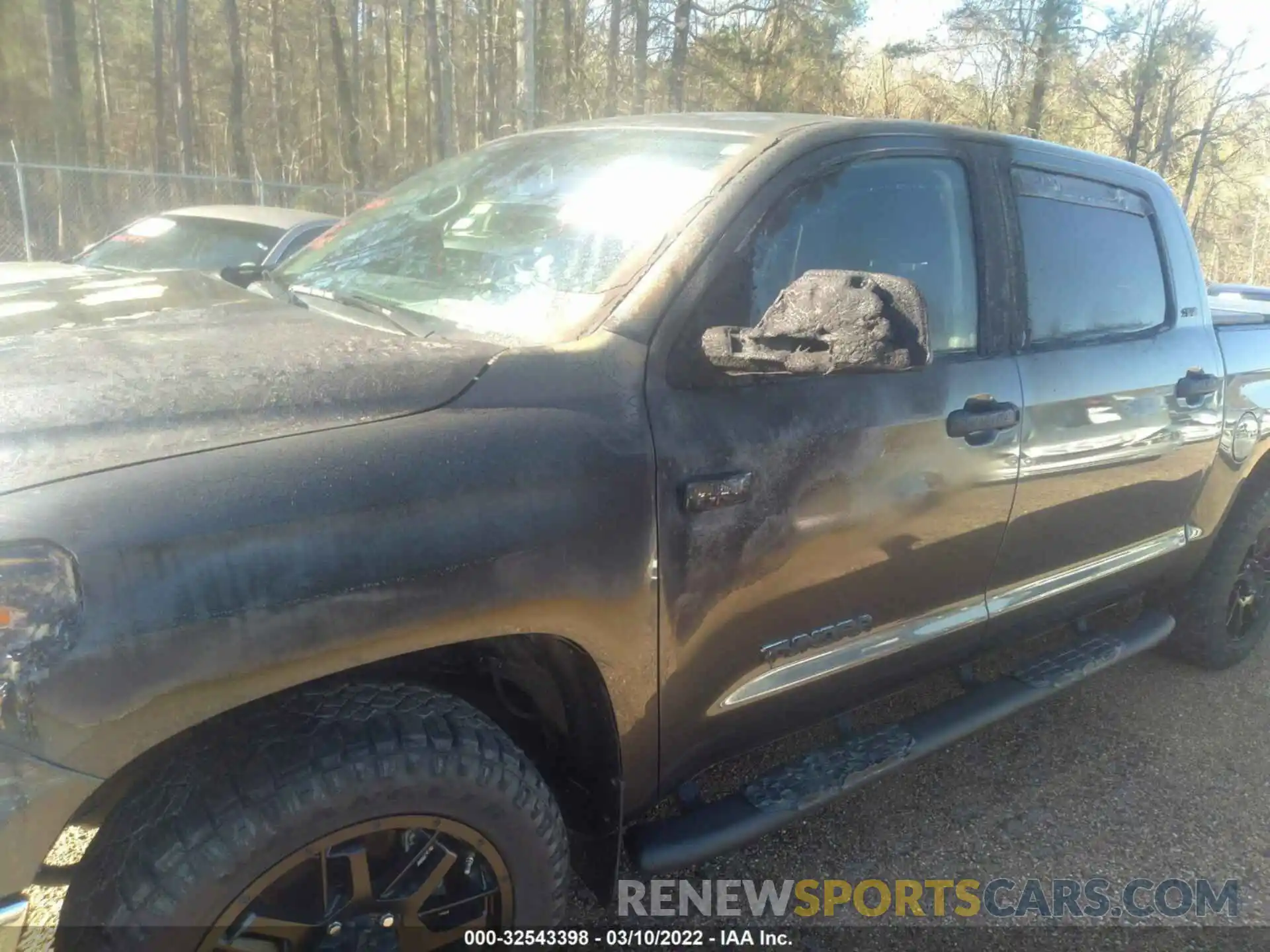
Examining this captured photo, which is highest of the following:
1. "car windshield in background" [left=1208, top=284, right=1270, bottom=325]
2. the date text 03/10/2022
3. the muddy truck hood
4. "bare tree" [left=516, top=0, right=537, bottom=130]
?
"bare tree" [left=516, top=0, right=537, bottom=130]

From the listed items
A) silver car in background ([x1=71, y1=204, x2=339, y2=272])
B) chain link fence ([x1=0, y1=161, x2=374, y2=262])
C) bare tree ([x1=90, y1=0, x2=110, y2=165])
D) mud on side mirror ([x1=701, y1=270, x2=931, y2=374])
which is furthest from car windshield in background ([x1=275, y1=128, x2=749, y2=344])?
bare tree ([x1=90, y1=0, x2=110, y2=165])

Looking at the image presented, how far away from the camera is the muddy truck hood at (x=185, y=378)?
1.42m

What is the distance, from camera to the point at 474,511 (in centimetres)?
161

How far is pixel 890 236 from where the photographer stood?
8.09 ft

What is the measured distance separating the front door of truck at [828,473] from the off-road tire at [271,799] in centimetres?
46

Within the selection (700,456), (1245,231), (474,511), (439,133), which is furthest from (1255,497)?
(1245,231)

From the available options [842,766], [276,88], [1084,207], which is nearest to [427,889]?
[842,766]

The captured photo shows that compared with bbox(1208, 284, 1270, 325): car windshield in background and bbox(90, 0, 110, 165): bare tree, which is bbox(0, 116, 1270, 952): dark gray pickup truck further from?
bbox(90, 0, 110, 165): bare tree

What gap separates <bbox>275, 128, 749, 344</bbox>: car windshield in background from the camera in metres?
2.08

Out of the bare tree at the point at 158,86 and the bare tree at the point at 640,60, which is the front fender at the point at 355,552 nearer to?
the bare tree at the point at 640,60

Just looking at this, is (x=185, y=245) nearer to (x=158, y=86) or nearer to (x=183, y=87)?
(x=183, y=87)

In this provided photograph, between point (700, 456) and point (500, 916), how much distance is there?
0.98m

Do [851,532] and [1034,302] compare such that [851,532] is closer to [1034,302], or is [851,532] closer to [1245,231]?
[1034,302]

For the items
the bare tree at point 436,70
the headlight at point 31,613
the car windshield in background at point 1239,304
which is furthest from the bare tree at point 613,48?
the headlight at point 31,613
